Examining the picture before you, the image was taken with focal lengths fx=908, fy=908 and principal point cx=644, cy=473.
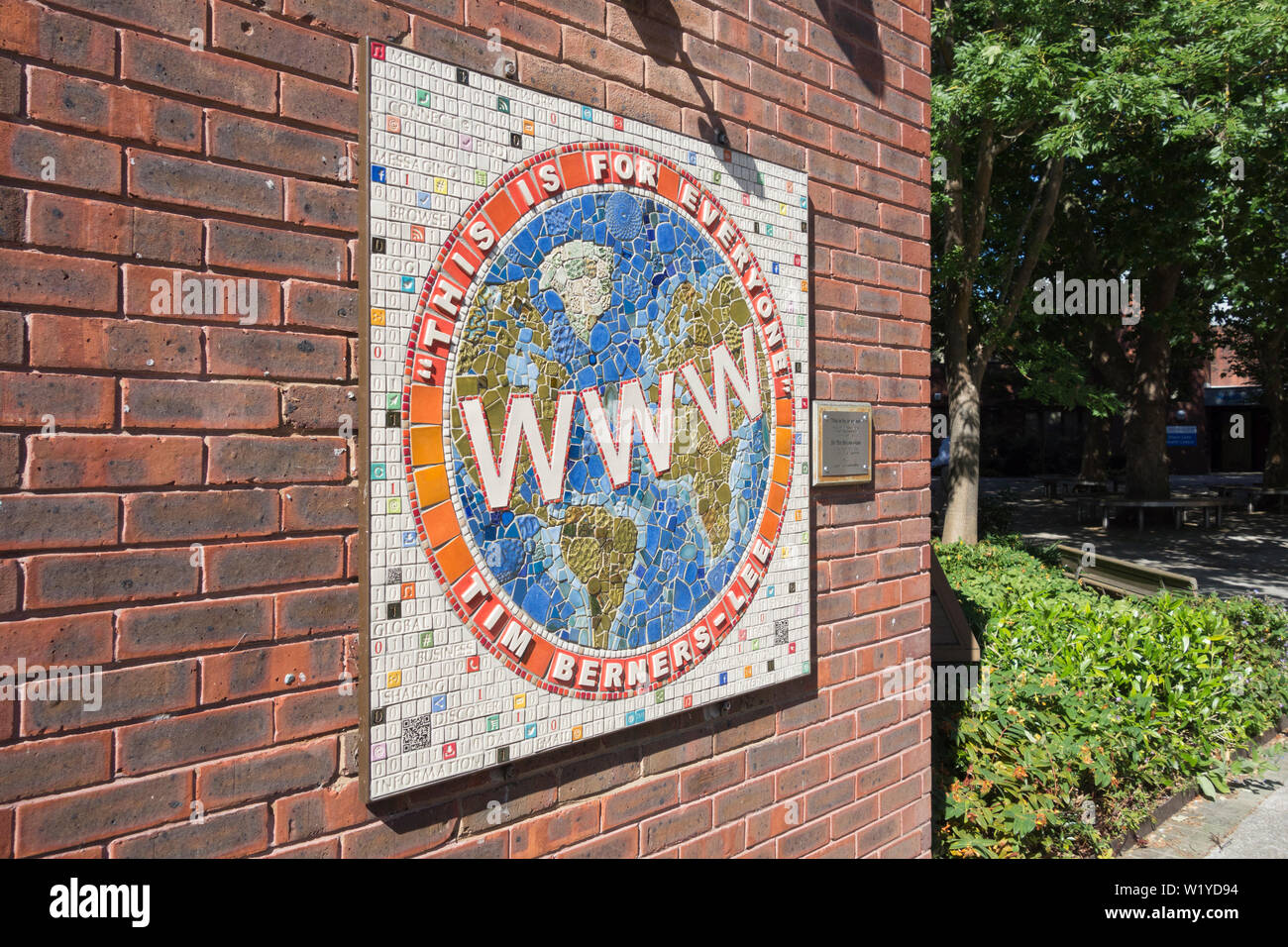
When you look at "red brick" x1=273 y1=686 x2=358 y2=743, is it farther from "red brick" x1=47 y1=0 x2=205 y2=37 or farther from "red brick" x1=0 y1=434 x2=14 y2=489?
"red brick" x1=47 y1=0 x2=205 y2=37

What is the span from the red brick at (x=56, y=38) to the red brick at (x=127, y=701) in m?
1.02

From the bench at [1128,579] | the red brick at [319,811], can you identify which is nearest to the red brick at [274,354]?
the red brick at [319,811]

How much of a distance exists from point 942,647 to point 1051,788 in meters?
0.83

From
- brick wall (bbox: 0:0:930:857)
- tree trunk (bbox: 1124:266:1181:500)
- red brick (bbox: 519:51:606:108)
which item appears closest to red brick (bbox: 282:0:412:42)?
brick wall (bbox: 0:0:930:857)

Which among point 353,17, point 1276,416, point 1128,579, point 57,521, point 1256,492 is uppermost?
point 1276,416

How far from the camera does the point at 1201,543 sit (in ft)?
51.4

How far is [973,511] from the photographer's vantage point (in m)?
11.4

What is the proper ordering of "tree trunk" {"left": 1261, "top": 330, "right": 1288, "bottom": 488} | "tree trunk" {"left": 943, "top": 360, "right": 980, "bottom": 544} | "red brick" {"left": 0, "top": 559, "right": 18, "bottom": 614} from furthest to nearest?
"tree trunk" {"left": 1261, "top": 330, "right": 1288, "bottom": 488} → "tree trunk" {"left": 943, "top": 360, "right": 980, "bottom": 544} → "red brick" {"left": 0, "top": 559, "right": 18, "bottom": 614}

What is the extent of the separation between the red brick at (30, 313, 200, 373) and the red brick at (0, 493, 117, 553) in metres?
0.16

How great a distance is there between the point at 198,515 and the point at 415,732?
0.62 m

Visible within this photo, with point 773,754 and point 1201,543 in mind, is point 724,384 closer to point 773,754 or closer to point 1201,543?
point 773,754

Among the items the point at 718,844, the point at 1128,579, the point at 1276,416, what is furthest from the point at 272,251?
the point at 1276,416

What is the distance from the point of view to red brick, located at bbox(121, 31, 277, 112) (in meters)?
1.57
